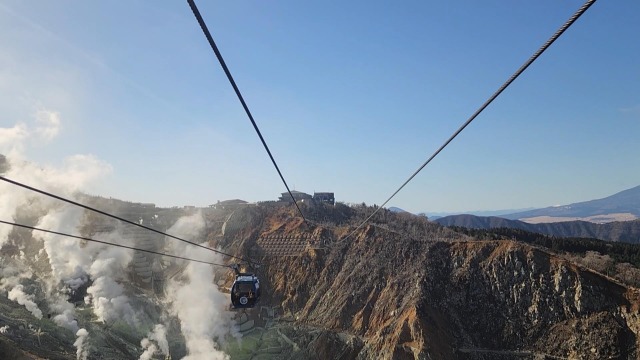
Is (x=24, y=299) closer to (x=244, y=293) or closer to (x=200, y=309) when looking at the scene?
(x=200, y=309)

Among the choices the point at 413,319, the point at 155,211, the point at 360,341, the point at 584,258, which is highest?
the point at 155,211

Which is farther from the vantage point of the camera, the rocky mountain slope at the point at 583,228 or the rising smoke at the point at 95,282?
the rocky mountain slope at the point at 583,228

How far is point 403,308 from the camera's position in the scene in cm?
3706

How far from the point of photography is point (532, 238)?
55.5 meters

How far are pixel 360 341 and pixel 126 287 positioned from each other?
2993 cm

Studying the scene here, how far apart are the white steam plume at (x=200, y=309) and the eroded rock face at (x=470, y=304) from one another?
23.7 ft

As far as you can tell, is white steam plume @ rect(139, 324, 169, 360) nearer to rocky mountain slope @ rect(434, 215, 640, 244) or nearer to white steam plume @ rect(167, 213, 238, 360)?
white steam plume @ rect(167, 213, 238, 360)

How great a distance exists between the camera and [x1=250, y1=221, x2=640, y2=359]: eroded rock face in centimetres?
3159

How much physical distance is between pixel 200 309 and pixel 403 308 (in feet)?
72.4

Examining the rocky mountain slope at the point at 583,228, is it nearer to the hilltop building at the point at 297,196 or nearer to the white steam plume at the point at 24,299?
the hilltop building at the point at 297,196

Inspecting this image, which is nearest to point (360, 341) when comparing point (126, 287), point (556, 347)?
point (556, 347)

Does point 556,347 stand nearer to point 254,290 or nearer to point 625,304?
point 625,304

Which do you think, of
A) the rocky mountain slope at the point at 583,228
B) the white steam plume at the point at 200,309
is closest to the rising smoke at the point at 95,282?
the white steam plume at the point at 200,309

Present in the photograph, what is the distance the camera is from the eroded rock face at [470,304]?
104ft
